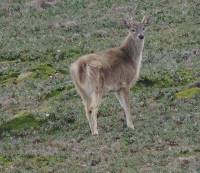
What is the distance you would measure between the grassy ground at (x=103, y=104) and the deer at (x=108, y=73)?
582mm

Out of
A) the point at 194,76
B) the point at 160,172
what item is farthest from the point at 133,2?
the point at 160,172

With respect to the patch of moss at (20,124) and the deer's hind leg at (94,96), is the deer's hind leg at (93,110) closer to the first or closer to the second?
the deer's hind leg at (94,96)

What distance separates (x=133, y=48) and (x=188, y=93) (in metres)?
2.11

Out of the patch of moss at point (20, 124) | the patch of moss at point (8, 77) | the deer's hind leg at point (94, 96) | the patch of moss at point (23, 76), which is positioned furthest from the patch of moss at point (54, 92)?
the deer's hind leg at point (94, 96)

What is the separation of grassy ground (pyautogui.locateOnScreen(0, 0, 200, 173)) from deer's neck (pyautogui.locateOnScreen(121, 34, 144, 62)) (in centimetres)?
136

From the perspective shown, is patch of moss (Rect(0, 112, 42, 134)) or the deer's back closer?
the deer's back

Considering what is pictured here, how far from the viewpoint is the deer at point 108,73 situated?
16.8 m

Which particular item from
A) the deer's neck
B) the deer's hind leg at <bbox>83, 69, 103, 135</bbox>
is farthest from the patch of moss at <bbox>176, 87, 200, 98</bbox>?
the deer's hind leg at <bbox>83, 69, 103, 135</bbox>

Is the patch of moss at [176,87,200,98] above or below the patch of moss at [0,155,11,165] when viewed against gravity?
below

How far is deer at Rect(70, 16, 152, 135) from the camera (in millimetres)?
16750

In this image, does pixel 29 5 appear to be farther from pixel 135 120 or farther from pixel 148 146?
pixel 148 146

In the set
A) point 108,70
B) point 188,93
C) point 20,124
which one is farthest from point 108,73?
point 188,93

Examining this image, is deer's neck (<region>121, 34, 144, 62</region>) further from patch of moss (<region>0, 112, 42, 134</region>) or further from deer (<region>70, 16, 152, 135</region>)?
patch of moss (<region>0, 112, 42, 134</region>)

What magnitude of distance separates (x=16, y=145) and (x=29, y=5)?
89.4 ft
